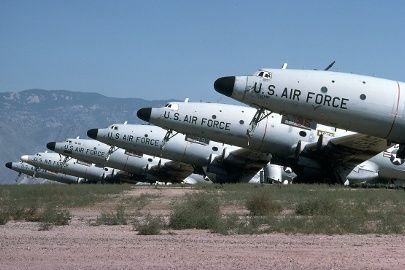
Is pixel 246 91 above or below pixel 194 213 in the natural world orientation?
above

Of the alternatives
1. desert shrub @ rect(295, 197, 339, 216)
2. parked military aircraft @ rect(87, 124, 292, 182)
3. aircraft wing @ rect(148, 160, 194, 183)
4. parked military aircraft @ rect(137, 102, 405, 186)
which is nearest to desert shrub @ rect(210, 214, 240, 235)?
desert shrub @ rect(295, 197, 339, 216)

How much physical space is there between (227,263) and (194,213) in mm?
7804

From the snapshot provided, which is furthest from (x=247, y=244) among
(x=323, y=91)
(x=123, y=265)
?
(x=323, y=91)

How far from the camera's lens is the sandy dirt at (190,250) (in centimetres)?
1230

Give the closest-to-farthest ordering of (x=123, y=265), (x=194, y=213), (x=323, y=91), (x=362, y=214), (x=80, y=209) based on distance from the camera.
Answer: (x=123, y=265) → (x=194, y=213) → (x=362, y=214) → (x=80, y=209) → (x=323, y=91)

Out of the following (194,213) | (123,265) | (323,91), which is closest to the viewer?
(123,265)

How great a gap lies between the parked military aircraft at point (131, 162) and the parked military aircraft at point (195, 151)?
746 cm

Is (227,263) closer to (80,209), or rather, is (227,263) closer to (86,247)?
(86,247)

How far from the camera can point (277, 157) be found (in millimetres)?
50781

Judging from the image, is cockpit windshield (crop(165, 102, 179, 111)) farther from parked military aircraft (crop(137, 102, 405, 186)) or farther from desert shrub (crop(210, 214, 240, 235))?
desert shrub (crop(210, 214, 240, 235))

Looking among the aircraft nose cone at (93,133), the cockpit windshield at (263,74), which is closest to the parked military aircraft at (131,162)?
the aircraft nose cone at (93,133)

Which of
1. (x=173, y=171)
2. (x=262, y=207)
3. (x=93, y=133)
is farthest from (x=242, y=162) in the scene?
(x=262, y=207)

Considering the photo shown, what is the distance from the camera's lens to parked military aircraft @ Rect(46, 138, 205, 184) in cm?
7475

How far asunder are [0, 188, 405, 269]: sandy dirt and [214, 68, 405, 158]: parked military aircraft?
70.0 feet
